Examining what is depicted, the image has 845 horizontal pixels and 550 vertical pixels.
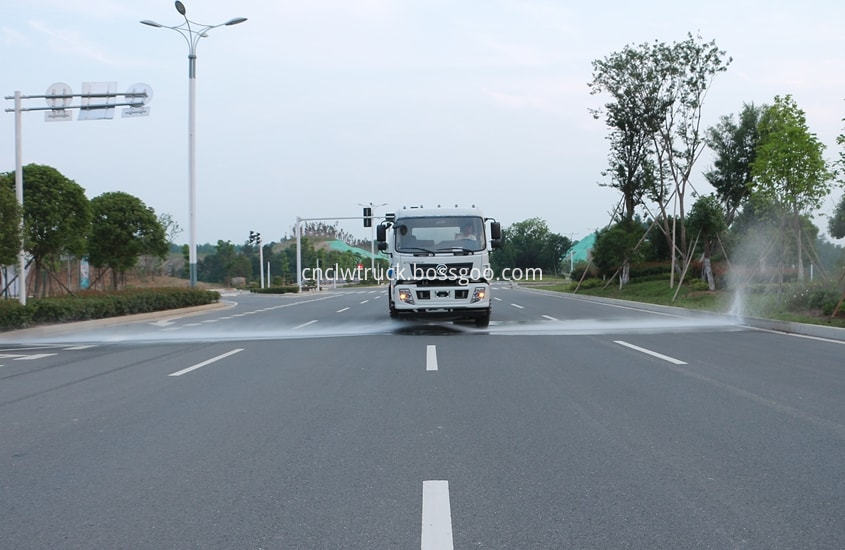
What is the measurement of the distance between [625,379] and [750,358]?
3.01 m

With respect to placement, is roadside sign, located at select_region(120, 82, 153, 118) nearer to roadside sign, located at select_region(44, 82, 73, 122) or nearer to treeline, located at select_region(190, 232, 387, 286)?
roadside sign, located at select_region(44, 82, 73, 122)

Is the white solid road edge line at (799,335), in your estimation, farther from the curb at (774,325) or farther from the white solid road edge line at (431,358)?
the white solid road edge line at (431,358)

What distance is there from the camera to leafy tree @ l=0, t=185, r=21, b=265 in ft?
54.4

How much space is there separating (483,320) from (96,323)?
34.9ft

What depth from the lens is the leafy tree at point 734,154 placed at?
36.2m

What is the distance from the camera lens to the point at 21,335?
1627 centimetres

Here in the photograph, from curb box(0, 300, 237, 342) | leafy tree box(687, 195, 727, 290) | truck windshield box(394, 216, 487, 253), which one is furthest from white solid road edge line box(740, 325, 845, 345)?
curb box(0, 300, 237, 342)

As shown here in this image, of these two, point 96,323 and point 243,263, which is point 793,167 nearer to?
point 96,323

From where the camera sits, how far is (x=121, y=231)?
26844 mm

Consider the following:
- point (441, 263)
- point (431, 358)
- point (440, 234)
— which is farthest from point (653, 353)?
point (440, 234)

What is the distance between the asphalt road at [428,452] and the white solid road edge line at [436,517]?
0.05ft

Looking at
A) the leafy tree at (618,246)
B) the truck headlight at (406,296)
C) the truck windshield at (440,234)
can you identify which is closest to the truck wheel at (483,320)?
the truck windshield at (440,234)

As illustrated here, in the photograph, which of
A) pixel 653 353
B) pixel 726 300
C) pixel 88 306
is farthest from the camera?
pixel 726 300

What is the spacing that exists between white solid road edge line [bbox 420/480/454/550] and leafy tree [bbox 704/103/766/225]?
35602 mm
